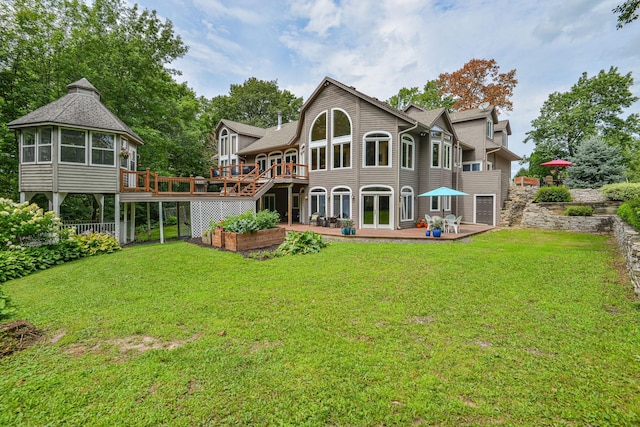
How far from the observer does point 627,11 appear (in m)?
6.32

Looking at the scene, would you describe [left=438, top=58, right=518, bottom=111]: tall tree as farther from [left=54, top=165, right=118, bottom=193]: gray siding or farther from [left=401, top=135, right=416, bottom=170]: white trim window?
[left=54, top=165, right=118, bottom=193]: gray siding

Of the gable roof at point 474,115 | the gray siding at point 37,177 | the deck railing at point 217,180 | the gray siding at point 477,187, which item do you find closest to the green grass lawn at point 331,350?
the gray siding at point 37,177

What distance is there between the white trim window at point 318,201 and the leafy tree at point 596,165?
19525 millimetres

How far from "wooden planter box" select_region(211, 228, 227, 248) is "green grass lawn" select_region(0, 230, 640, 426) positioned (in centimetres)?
407

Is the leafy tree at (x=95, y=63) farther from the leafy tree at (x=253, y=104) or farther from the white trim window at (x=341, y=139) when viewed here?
the leafy tree at (x=253, y=104)

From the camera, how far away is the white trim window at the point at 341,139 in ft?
51.9

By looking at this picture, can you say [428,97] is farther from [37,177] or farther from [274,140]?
[37,177]

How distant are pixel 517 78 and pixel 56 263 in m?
37.3

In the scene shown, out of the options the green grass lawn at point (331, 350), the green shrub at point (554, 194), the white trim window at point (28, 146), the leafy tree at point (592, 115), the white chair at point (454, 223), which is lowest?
the green grass lawn at point (331, 350)

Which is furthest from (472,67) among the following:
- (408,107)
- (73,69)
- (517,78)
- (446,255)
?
(73,69)

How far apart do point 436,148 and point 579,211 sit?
25.4 feet

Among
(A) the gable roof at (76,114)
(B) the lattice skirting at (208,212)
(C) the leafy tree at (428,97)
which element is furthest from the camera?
(C) the leafy tree at (428,97)

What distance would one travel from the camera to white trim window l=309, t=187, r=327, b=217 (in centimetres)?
1686

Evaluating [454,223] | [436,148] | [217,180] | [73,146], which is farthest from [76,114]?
[436,148]
